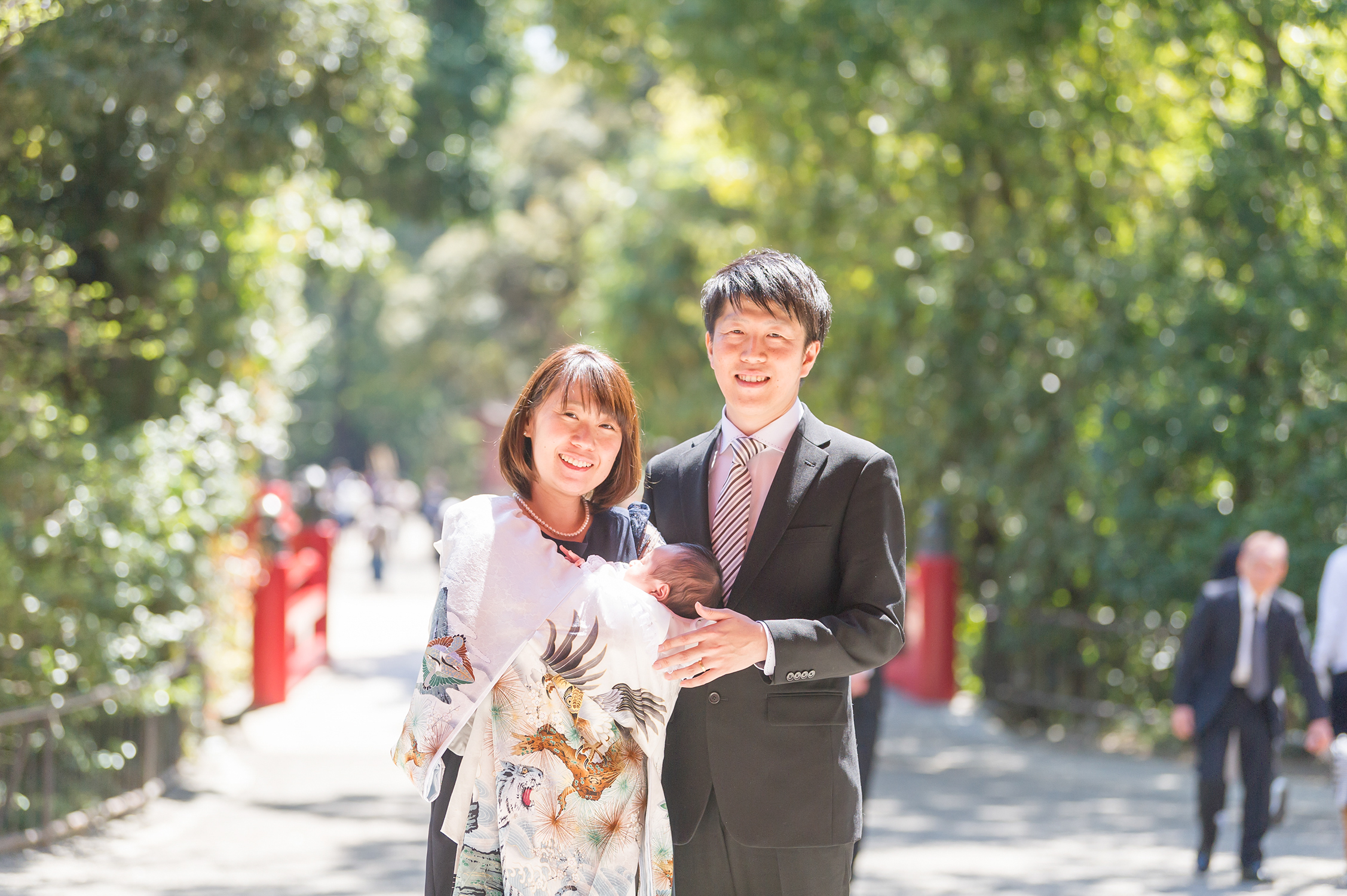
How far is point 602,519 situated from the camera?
11.0 feet

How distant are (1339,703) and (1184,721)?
78 centimetres

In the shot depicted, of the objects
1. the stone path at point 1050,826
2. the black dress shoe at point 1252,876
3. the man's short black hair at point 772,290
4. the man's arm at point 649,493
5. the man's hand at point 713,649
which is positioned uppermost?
the man's short black hair at point 772,290

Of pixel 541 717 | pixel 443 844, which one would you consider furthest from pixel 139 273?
pixel 541 717

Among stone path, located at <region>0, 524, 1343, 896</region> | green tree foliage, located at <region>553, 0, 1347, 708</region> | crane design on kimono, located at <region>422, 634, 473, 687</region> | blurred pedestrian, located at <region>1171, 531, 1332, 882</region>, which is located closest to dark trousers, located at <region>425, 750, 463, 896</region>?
crane design on kimono, located at <region>422, 634, 473, 687</region>

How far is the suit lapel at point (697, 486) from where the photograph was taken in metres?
3.44

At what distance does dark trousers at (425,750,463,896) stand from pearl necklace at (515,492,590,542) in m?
0.54

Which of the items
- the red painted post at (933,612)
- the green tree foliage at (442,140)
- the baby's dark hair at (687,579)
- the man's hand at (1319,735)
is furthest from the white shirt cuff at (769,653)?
the red painted post at (933,612)

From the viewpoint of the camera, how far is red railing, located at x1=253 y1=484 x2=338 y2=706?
1261 cm

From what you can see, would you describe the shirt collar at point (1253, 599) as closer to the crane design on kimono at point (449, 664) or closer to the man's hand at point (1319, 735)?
the man's hand at point (1319, 735)

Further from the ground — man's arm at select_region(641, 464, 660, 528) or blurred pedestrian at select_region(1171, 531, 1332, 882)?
man's arm at select_region(641, 464, 660, 528)

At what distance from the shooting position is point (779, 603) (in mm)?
3336

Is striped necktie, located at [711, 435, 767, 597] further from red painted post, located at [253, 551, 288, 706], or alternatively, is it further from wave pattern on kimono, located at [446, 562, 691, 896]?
red painted post, located at [253, 551, 288, 706]

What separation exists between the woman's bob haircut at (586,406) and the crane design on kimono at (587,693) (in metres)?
0.45

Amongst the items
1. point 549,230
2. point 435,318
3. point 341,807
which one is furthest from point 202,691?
point 435,318
